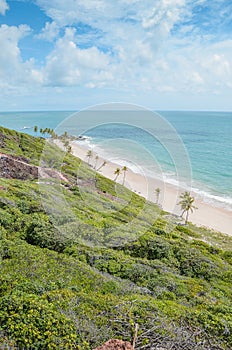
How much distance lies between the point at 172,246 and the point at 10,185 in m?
13.1

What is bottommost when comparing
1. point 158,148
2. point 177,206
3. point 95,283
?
point 95,283

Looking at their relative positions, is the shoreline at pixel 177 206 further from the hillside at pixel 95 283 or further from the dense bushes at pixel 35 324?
the dense bushes at pixel 35 324

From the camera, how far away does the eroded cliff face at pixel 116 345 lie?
640cm

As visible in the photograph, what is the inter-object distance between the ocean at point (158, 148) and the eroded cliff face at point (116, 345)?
838cm

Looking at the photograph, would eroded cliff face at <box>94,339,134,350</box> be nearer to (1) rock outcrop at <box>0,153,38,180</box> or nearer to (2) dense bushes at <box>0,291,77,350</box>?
(2) dense bushes at <box>0,291,77,350</box>

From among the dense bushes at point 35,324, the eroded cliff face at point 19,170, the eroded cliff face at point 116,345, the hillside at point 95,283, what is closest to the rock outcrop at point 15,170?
the eroded cliff face at point 19,170

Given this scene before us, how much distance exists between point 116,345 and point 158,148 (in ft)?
246

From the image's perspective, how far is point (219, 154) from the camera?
82.8 m

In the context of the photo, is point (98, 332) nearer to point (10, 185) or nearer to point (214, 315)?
point (214, 315)

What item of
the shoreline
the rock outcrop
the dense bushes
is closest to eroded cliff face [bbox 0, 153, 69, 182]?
the rock outcrop

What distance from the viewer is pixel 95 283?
10445 mm

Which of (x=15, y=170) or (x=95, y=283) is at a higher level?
(x=15, y=170)

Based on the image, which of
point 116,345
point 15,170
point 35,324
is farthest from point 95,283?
point 15,170

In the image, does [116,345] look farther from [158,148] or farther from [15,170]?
[158,148]
